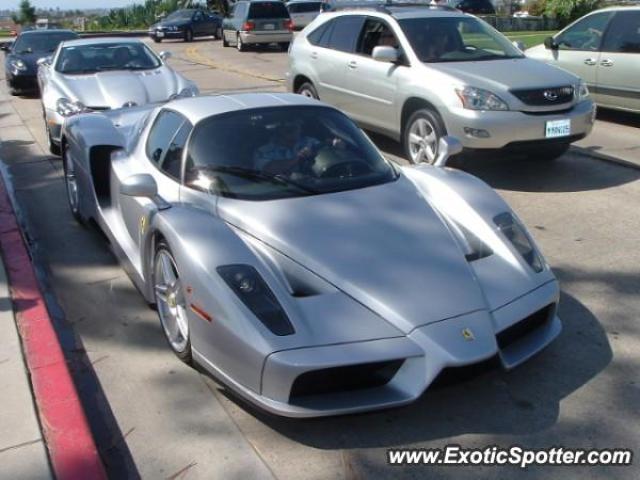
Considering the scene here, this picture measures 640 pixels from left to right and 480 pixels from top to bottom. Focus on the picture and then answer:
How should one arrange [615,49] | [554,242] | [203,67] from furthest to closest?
[203,67]
[615,49]
[554,242]

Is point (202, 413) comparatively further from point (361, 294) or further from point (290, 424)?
point (361, 294)

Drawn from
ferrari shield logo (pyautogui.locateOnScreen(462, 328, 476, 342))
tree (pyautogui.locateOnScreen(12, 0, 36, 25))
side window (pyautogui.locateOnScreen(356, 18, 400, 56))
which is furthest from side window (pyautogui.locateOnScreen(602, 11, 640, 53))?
tree (pyautogui.locateOnScreen(12, 0, 36, 25))

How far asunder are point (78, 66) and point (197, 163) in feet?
20.6

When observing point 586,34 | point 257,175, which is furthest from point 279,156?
point 586,34

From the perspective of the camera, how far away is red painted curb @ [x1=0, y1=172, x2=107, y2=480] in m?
3.21

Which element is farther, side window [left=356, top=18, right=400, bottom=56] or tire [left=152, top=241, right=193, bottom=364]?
side window [left=356, top=18, right=400, bottom=56]

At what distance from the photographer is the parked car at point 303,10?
2777 centimetres

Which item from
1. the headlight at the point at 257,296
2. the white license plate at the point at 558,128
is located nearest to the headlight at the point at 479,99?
the white license plate at the point at 558,128

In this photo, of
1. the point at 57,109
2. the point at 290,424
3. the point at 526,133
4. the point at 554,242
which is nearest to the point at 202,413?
the point at 290,424

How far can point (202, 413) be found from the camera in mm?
3652

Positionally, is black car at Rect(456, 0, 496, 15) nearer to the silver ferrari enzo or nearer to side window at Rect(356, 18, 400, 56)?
side window at Rect(356, 18, 400, 56)

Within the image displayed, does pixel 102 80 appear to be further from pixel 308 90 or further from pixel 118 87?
pixel 308 90

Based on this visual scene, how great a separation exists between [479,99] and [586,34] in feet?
13.3

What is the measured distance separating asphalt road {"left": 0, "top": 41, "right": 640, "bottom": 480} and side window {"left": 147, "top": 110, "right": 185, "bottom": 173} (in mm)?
958
